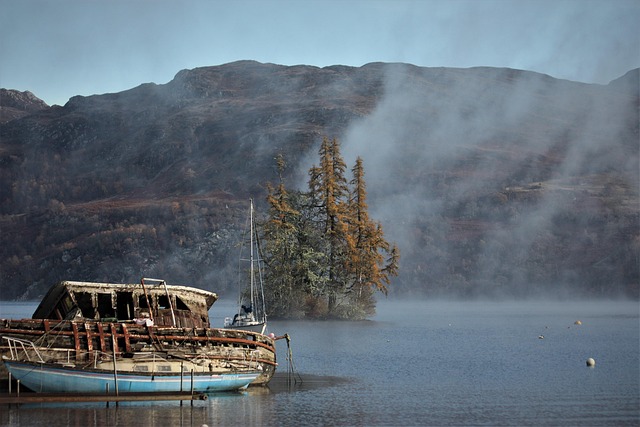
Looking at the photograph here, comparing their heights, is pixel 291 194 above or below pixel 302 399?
above

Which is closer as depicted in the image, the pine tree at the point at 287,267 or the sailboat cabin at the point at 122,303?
the sailboat cabin at the point at 122,303

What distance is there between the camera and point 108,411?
40781mm

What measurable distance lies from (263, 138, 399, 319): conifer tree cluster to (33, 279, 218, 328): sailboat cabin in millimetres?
56909

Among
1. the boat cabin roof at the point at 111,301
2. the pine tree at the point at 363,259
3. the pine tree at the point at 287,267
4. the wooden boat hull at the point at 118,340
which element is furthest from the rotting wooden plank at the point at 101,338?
the pine tree at the point at 363,259

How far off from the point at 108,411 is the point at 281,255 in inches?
2612

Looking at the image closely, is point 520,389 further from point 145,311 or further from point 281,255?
point 281,255

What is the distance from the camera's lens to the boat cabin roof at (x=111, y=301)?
46.7m

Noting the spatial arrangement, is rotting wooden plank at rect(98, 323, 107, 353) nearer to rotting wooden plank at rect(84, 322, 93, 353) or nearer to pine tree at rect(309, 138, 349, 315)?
rotting wooden plank at rect(84, 322, 93, 353)

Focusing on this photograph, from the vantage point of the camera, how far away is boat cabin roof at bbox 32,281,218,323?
4669cm

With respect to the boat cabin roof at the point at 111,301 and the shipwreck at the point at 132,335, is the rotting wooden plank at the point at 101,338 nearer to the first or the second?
the shipwreck at the point at 132,335

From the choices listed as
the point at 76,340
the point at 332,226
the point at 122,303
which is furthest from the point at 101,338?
the point at 332,226

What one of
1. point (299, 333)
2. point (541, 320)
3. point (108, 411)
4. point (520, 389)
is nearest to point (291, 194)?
point (299, 333)

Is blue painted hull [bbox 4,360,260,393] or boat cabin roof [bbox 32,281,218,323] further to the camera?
boat cabin roof [bbox 32,281,218,323]

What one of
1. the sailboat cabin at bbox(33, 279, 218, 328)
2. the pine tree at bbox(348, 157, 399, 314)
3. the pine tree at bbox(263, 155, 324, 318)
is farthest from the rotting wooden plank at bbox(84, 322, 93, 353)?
the pine tree at bbox(348, 157, 399, 314)
